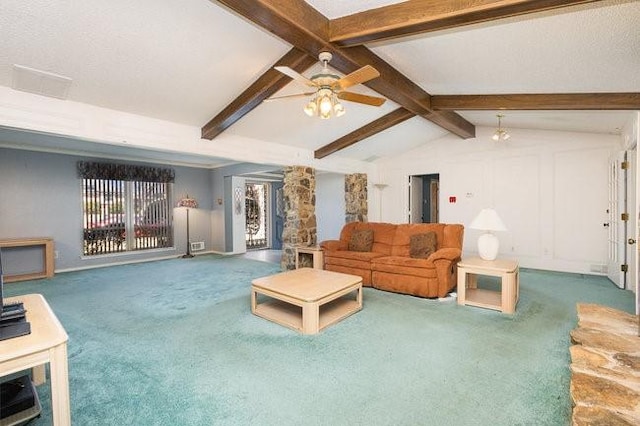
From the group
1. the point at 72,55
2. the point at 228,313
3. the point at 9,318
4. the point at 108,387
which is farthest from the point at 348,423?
the point at 72,55

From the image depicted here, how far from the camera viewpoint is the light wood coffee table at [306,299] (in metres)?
2.91

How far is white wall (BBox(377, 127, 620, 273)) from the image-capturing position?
5184 millimetres

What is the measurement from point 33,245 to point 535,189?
30.0ft

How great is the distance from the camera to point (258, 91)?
11.5 ft

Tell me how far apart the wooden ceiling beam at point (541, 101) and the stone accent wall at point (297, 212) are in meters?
2.73

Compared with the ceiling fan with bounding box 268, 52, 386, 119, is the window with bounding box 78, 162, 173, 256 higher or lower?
lower

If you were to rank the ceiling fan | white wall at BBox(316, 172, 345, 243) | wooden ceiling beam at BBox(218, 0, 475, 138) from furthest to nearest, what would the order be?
white wall at BBox(316, 172, 345, 243), the ceiling fan, wooden ceiling beam at BBox(218, 0, 475, 138)

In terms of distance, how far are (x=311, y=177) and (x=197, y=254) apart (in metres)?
3.93

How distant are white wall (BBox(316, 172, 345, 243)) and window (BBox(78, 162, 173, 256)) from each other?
3.76 m

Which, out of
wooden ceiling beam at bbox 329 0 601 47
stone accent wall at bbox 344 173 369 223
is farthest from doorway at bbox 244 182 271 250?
wooden ceiling beam at bbox 329 0 601 47

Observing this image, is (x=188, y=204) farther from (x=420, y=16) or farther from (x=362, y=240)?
(x=420, y=16)

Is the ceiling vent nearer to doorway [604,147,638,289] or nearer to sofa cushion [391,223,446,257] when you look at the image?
sofa cushion [391,223,446,257]

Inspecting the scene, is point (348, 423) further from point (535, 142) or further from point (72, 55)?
point (535, 142)

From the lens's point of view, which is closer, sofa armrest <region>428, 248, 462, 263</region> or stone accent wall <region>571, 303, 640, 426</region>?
stone accent wall <region>571, 303, 640, 426</region>
